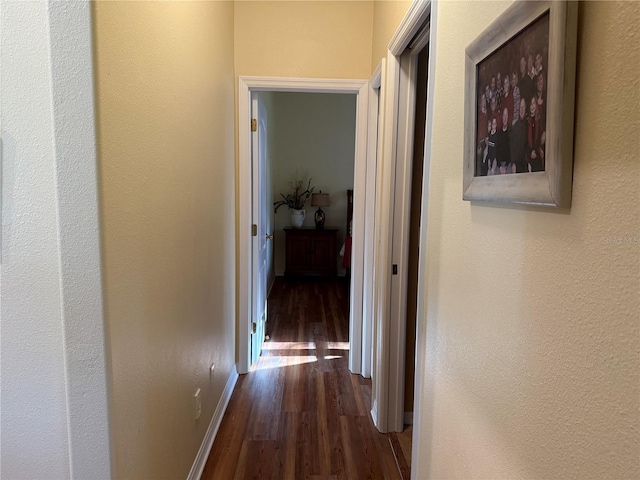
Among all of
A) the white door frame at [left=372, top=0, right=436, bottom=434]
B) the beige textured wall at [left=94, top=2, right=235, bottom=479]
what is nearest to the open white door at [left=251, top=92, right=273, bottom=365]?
the beige textured wall at [left=94, top=2, right=235, bottom=479]

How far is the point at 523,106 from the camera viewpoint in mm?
751

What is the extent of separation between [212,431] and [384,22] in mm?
2407

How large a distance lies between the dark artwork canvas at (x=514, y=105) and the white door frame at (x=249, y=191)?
6.15ft

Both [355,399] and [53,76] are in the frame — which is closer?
[53,76]

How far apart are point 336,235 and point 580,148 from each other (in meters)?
5.20

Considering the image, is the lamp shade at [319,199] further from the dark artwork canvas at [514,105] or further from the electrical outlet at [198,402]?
the dark artwork canvas at [514,105]

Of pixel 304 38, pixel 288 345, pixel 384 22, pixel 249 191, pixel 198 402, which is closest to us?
pixel 198 402

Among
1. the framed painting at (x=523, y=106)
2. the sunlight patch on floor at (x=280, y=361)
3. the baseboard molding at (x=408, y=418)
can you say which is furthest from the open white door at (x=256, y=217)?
the framed painting at (x=523, y=106)

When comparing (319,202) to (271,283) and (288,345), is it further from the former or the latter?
(288,345)

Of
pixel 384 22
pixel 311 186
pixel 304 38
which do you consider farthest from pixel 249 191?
pixel 311 186

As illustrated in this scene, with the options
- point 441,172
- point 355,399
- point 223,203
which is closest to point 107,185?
point 441,172

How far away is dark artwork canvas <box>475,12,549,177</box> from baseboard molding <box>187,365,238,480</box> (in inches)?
69.5

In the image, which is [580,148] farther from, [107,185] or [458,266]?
[107,185]

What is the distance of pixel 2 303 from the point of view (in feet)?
3.54
